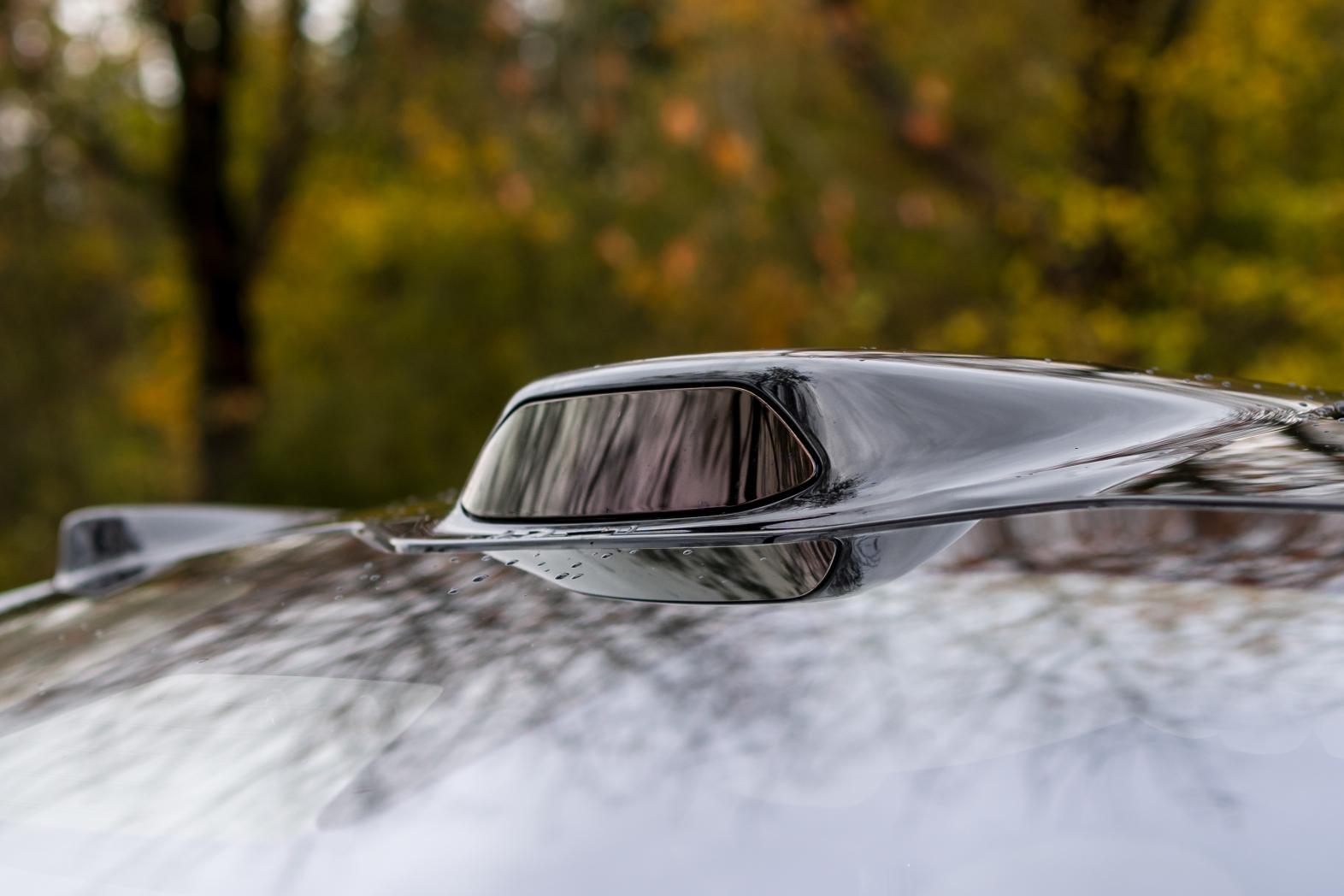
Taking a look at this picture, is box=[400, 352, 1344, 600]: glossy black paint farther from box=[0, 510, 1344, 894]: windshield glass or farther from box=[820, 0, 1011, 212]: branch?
box=[820, 0, 1011, 212]: branch

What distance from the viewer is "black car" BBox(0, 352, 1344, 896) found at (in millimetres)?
1060

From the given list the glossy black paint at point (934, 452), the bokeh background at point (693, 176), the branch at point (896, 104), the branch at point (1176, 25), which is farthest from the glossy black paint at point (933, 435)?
the branch at point (896, 104)

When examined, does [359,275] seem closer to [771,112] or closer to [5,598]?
[771,112]

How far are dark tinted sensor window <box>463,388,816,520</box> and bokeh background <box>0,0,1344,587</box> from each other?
8.26 m

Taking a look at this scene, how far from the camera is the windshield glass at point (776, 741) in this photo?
104 centimetres

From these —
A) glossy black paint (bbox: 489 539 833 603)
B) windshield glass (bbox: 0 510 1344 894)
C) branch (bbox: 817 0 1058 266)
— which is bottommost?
windshield glass (bbox: 0 510 1344 894)

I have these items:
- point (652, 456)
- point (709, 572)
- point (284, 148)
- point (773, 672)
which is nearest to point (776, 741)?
point (773, 672)

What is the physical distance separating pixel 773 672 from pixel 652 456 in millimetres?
349

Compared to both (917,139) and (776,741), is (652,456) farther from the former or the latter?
(917,139)

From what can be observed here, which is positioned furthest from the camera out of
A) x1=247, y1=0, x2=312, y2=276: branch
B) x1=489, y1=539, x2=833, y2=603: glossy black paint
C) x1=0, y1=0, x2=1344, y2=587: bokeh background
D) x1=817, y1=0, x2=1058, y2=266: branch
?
x1=247, y1=0, x2=312, y2=276: branch

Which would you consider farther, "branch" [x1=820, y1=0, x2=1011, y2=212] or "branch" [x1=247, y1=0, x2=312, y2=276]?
"branch" [x1=247, y1=0, x2=312, y2=276]

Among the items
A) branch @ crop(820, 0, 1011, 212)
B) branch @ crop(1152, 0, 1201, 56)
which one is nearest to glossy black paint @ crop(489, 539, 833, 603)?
branch @ crop(1152, 0, 1201, 56)

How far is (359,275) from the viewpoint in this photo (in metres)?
17.5

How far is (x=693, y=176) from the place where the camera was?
48.5 feet
